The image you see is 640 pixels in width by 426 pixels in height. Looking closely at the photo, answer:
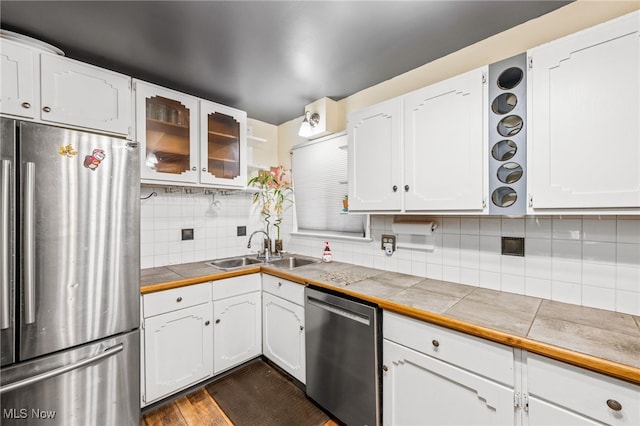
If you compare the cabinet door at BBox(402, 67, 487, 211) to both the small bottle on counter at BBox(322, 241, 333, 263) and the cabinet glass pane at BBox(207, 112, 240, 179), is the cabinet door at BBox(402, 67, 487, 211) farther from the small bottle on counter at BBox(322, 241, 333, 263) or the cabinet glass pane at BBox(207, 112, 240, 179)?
the cabinet glass pane at BBox(207, 112, 240, 179)

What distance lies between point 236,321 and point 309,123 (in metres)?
1.81

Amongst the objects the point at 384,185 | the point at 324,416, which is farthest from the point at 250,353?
the point at 384,185

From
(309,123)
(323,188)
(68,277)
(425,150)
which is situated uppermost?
(309,123)

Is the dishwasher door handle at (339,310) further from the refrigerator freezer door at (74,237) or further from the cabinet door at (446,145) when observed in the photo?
the refrigerator freezer door at (74,237)

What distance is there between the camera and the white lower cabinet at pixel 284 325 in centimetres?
193

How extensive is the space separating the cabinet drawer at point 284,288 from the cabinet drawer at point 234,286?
8 centimetres

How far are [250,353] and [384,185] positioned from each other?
1.75 meters

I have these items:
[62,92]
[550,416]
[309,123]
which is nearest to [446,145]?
[550,416]

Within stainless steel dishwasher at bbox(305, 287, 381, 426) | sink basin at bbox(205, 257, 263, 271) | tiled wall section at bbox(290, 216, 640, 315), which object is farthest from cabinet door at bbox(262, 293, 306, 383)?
A: tiled wall section at bbox(290, 216, 640, 315)

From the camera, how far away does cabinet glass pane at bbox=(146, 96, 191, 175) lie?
1971mm

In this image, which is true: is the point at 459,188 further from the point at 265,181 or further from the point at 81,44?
the point at 81,44

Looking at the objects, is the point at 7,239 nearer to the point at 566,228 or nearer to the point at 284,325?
the point at 284,325

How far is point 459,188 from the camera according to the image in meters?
1.45

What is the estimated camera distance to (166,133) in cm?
206
